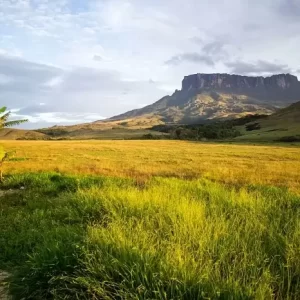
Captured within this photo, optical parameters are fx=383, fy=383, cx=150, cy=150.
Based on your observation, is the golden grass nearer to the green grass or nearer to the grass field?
the grass field

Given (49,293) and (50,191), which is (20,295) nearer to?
(49,293)

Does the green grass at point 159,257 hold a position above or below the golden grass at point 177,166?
above

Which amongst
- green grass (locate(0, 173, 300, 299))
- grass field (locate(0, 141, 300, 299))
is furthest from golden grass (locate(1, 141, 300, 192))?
Answer: green grass (locate(0, 173, 300, 299))

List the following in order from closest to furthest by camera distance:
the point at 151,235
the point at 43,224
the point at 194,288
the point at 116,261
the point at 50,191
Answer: the point at 194,288 → the point at 116,261 → the point at 151,235 → the point at 43,224 → the point at 50,191

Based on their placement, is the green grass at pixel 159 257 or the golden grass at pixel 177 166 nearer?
the green grass at pixel 159 257

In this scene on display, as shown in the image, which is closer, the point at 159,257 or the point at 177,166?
the point at 159,257

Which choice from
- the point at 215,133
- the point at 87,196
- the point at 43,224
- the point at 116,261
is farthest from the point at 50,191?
the point at 215,133

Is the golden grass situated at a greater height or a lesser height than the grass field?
lesser

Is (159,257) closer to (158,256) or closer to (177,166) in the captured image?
(158,256)

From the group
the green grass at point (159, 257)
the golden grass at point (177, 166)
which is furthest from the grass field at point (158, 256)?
the golden grass at point (177, 166)

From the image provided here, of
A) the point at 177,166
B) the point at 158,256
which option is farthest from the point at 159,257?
the point at 177,166

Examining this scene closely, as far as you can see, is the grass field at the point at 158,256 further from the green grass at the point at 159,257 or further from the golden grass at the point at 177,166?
the golden grass at the point at 177,166

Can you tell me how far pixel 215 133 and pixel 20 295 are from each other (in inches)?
4880

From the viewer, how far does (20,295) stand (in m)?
5.77
